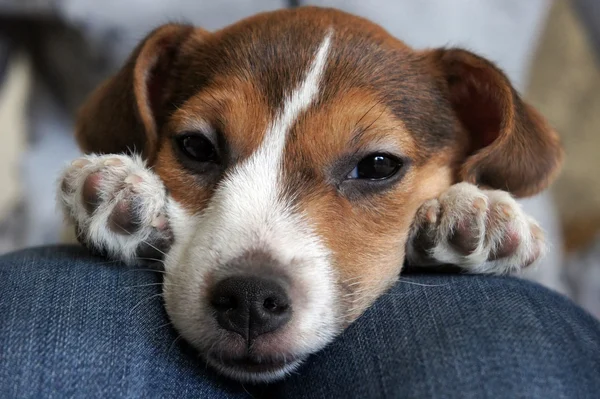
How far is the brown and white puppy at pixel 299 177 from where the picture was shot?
5.90 feet

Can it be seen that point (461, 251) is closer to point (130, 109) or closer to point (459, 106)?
point (459, 106)

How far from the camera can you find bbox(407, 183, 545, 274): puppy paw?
6.78 ft

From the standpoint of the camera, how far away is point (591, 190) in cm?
552

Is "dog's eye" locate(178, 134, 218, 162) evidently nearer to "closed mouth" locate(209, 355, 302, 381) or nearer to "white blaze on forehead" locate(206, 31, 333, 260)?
"white blaze on forehead" locate(206, 31, 333, 260)

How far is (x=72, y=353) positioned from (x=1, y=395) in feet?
0.64

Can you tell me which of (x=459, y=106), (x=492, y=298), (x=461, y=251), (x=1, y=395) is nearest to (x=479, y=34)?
(x=459, y=106)

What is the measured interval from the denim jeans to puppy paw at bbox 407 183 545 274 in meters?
0.09

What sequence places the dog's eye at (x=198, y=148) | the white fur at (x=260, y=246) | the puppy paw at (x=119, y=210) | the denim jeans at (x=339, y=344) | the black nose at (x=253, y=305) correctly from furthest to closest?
the dog's eye at (x=198, y=148)
the puppy paw at (x=119, y=210)
the white fur at (x=260, y=246)
the black nose at (x=253, y=305)
the denim jeans at (x=339, y=344)

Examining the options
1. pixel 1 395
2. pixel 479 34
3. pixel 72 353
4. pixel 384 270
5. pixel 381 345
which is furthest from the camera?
pixel 479 34

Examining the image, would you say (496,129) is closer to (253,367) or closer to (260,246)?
(260,246)

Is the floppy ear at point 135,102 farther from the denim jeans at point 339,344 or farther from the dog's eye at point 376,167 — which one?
the dog's eye at point 376,167

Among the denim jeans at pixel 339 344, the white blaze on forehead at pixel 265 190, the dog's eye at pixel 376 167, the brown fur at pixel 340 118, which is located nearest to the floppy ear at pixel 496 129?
the brown fur at pixel 340 118

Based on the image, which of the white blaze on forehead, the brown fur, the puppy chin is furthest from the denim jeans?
the white blaze on forehead

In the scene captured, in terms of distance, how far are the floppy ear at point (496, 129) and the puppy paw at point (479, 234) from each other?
0.18 metres
